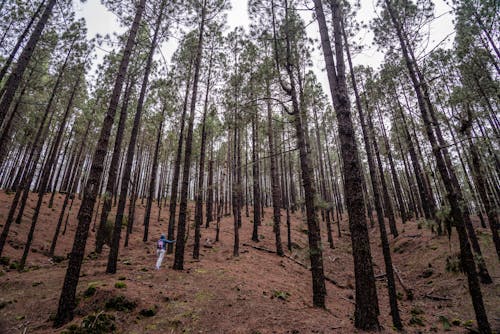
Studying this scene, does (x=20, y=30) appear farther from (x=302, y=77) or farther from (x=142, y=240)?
(x=302, y=77)

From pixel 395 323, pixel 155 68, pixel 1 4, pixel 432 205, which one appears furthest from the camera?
pixel 432 205

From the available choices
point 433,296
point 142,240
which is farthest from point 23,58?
point 433,296

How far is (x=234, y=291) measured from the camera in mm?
7602

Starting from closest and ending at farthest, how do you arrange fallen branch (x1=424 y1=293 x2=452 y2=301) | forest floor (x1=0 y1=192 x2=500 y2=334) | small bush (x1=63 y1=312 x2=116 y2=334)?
small bush (x1=63 y1=312 x2=116 y2=334) → forest floor (x1=0 y1=192 x2=500 y2=334) → fallen branch (x1=424 y1=293 x2=452 y2=301)

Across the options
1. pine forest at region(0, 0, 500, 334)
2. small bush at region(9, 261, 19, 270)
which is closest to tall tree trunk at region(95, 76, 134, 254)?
pine forest at region(0, 0, 500, 334)

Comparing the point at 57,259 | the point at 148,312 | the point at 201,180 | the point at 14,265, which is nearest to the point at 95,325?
the point at 148,312

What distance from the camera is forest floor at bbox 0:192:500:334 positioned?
579 centimetres

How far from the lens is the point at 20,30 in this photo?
39.1 feet

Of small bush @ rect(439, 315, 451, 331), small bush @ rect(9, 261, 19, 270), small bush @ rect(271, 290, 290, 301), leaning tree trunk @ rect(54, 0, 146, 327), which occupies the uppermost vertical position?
leaning tree trunk @ rect(54, 0, 146, 327)

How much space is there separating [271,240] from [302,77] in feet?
36.0

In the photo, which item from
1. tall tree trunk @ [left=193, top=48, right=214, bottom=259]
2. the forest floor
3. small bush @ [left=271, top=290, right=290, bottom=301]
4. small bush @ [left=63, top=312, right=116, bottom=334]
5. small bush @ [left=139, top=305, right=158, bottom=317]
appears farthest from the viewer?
tall tree trunk @ [left=193, top=48, right=214, bottom=259]

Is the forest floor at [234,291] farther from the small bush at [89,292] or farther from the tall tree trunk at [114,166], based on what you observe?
the tall tree trunk at [114,166]

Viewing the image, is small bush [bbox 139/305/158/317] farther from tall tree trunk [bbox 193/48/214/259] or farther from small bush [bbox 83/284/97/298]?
tall tree trunk [bbox 193/48/214/259]

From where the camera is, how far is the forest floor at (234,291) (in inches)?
228
